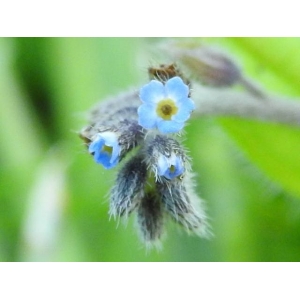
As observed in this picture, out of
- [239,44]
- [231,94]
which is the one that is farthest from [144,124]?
[239,44]

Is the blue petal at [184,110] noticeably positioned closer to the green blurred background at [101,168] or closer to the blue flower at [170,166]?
the blue flower at [170,166]

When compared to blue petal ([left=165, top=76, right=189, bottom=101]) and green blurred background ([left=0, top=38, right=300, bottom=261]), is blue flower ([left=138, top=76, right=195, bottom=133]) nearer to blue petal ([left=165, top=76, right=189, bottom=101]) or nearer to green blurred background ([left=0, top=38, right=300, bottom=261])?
blue petal ([left=165, top=76, right=189, bottom=101])

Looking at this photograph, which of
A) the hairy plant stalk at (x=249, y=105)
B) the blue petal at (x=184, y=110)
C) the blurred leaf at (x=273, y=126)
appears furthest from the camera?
the blurred leaf at (x=273, y=126)

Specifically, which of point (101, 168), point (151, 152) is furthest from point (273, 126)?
point (151, 152)

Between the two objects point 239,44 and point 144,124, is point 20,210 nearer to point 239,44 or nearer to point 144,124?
point 239,44

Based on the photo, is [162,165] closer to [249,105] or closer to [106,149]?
[106,149]

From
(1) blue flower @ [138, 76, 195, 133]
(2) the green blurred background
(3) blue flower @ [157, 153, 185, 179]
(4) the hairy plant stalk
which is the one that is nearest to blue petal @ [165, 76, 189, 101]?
(1) blue flower @ [138, 76, 195, 133]

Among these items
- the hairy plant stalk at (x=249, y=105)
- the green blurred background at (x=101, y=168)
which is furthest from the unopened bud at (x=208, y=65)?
the green blurred background at (x=101, y=168)
